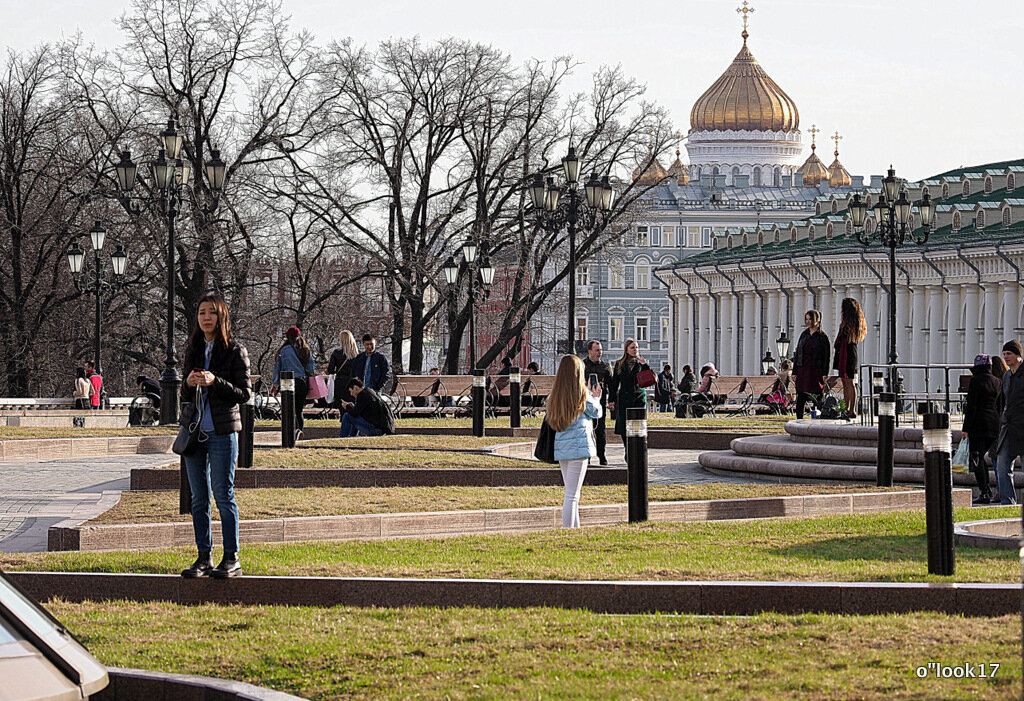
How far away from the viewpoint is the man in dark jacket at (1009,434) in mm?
16984

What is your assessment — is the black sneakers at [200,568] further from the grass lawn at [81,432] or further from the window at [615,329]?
the window at [615,329]

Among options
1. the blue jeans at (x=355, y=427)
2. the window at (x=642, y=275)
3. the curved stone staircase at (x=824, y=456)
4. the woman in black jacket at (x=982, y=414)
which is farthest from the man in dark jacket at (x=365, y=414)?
the window at (x=642, y=275)

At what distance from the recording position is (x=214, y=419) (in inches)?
423

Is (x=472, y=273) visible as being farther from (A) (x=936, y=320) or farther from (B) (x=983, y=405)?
(A) (x=936, y=320)

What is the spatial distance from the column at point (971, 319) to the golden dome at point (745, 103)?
215 feet

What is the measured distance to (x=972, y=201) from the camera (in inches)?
3563

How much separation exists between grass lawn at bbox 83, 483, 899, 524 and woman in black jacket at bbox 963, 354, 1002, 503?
5.61 feet

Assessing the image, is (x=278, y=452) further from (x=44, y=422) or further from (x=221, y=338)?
(x=44, y=422)

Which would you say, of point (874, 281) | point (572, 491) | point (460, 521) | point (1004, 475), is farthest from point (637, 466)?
point (874, 281)

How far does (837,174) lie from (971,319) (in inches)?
2747

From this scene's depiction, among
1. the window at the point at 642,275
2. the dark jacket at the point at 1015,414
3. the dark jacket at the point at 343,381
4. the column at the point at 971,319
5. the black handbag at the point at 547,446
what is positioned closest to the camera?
the black handbag at the point at 547,446

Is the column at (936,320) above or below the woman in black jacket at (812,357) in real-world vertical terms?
above

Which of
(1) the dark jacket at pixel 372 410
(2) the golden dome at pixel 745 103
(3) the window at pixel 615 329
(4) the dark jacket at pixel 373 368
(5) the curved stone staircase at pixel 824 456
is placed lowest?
(5) the curved stone staircase at pixel 824 456

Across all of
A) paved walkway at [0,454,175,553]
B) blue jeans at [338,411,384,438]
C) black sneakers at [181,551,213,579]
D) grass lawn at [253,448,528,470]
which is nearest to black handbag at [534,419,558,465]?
paved walkway at [0,454,175,553]
